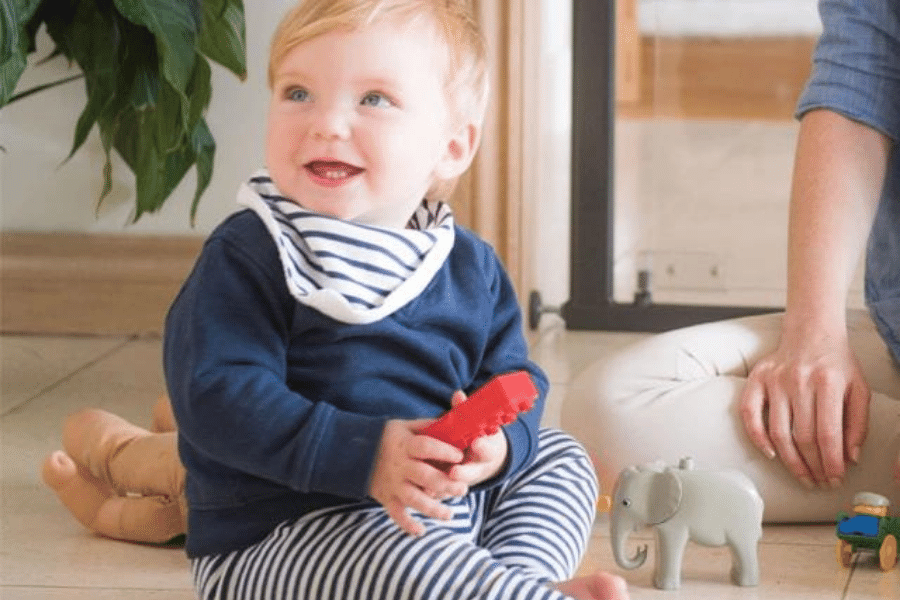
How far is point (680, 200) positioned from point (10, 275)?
4.66ft

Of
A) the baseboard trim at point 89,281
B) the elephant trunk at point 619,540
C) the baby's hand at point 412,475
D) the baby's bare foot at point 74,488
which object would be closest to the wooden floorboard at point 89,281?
the baseboard trim at point 89,281

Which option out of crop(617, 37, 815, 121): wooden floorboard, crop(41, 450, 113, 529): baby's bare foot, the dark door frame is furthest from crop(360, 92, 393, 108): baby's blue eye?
crop(617, 37, 815, 121): wooden floorboard

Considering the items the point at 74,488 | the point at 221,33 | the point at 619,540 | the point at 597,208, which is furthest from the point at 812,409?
the point at 597,208

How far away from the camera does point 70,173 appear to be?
2438 millimetres

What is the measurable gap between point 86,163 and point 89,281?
0.52 ft

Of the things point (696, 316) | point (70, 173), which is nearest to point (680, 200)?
point (696, 316)

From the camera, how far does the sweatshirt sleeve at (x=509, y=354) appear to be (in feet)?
4.11

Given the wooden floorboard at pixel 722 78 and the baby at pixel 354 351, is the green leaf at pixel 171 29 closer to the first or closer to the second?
the baby at pixel 354 351

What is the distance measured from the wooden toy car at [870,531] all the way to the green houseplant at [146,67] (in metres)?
0.82

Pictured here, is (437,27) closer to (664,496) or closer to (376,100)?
(376,100)

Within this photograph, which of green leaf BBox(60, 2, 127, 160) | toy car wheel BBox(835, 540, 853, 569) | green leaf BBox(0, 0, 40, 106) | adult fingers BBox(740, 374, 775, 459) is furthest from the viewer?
green leaf BBox(60, 2, 127, 160)

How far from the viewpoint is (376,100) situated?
1.22 metres

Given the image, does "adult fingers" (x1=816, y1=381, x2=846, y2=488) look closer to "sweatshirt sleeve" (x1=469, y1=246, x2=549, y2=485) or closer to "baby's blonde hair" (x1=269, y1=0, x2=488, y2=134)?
"sweatshirt sleeve" (x1=469, y1=246, x2=549, y2=485)

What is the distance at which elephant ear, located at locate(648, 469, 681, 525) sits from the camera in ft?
4.60
